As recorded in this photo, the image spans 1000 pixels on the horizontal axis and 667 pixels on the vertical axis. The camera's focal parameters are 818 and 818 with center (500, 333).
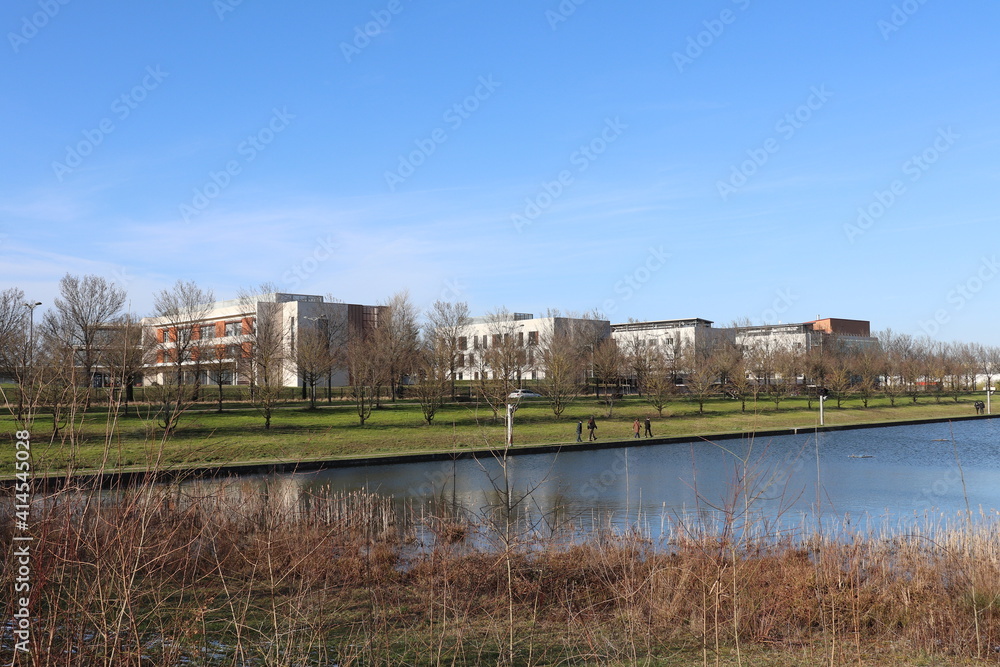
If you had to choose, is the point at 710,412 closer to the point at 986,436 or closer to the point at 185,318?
the point at 986,436

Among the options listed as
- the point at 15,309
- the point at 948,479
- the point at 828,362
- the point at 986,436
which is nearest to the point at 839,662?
the point at 948,479

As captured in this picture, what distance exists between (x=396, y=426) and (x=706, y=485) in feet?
71.6

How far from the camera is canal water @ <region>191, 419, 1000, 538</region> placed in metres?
15.9

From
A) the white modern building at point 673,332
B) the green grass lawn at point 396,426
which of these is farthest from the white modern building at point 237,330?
the white modern building at point 673,332

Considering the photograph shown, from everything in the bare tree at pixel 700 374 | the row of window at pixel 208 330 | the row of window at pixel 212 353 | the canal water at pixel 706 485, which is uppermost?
the row of window at pixel 208 330

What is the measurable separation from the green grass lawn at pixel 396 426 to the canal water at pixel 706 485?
2.12 metres

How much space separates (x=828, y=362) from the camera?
2975 inches

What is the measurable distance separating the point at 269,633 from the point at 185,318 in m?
52.6

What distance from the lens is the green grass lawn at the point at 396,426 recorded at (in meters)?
31.0

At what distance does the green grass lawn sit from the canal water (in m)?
2.12

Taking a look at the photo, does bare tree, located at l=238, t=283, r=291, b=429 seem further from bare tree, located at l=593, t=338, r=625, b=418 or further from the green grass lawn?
bare tree, located at l=593, t=338, r=625, b=418

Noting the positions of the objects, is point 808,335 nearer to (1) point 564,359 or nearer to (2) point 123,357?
(1) point 564,359

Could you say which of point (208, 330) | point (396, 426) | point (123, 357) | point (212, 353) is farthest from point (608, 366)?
point (123, 357)

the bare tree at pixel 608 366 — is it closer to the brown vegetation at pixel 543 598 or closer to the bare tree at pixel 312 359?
the bare tree at pixel 312 359
